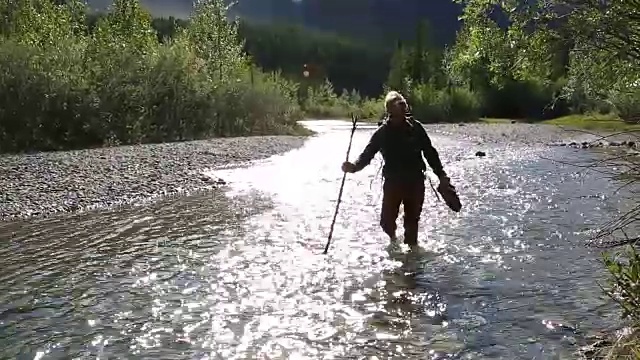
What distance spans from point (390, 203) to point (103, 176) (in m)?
16.5

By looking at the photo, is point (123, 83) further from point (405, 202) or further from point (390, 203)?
point (405, 202)

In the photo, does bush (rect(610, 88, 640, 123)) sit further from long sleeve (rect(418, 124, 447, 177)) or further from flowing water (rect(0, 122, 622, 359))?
long sleeve (rect(418, 124, 447, 177))

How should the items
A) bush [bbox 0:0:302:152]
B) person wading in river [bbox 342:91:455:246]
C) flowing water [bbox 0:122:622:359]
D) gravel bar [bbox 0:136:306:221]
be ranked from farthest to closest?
1. bush [bbox 0:0:302:152]
2. gravel bar [bbox 0:136:306:221]
3. person wading in river [bbox 342:91:455:246]
4. flowing water [bbox 0:122:622:359]

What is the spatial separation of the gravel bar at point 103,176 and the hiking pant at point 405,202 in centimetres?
1127

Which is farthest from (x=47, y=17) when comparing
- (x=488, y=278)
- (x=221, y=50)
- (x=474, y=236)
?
(x=488, y=278)

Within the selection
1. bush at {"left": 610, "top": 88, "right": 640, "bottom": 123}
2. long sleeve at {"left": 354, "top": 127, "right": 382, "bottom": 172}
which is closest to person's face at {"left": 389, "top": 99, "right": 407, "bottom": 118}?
long sleeve at {"left": 354, "top": 127, "right": 382, "bottom": 172}

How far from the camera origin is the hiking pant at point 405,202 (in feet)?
41.5

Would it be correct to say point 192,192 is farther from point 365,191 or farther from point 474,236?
point 474,236

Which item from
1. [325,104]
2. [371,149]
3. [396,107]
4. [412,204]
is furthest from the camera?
[325,104]

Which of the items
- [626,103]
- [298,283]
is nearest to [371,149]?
[298,283]

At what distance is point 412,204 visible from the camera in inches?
504

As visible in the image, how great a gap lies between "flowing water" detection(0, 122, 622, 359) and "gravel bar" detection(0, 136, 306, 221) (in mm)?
2311

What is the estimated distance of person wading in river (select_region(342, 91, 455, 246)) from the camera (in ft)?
40.9

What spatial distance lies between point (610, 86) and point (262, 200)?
49.4 feet
